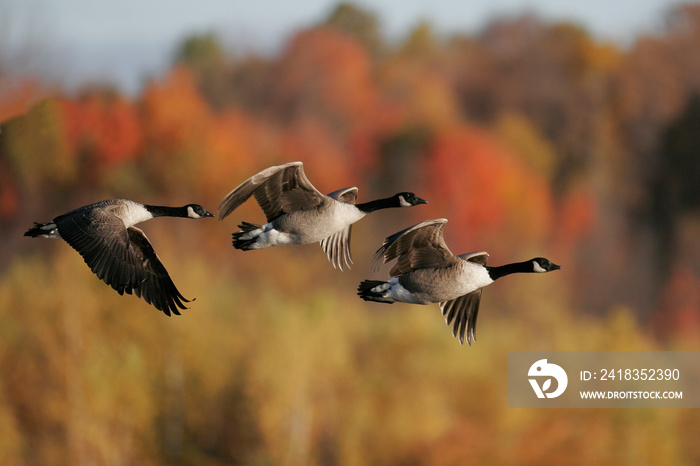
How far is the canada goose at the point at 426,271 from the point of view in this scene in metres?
8.90

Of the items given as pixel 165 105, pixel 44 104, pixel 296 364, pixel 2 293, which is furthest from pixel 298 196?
pixel 165 105

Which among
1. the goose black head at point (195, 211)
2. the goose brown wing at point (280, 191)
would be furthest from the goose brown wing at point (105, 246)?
the goose brown wing at point (280, 191)

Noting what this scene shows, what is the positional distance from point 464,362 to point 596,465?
185 inches

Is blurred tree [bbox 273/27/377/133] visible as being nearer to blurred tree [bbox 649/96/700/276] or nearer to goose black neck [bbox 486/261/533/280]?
blurred tree [bbox 649/96/700/276]

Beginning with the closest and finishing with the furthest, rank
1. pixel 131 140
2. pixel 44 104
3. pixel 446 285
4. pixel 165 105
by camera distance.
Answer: pixel 446 285, pixel 44 104, pixel 131 140, pixel 165 105

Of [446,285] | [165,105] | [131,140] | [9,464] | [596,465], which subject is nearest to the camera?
[446,285]

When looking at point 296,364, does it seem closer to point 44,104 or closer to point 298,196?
point 44,104

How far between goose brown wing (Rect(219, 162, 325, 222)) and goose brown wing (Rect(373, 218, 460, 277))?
34.0 inches

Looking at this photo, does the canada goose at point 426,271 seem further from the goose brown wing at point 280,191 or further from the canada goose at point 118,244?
the canada goose at point 118,244

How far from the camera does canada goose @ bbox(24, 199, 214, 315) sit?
28.3 ft

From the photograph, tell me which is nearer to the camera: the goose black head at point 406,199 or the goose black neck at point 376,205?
the goose black neck at point 376,205

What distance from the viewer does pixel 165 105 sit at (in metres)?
54.1

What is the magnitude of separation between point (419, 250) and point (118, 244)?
261cm

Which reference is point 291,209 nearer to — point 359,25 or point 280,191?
A: point 280,191
